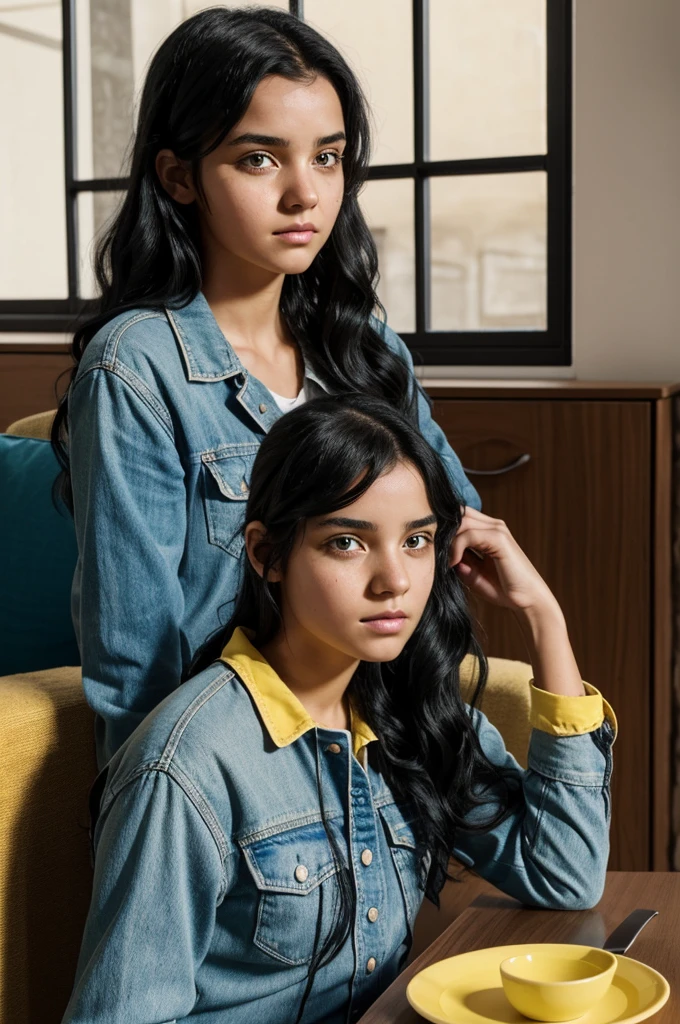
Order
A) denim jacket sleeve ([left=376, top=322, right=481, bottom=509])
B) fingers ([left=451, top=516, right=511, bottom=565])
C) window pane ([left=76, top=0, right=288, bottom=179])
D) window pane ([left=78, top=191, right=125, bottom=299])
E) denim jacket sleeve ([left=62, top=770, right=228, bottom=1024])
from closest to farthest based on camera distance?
denim jacket sleeve ([left=62, top=770, right=228, bottom=1024])
fingers ([left=451, top=516, right=511, bottom=565])
denim jacket sleeve ([left=376, top=322, right=481, bottom=509])
window pane ([left=76, top=0, right=288, bottom=179])
window pane ([left=78, top=191, right=125, bottom=299])

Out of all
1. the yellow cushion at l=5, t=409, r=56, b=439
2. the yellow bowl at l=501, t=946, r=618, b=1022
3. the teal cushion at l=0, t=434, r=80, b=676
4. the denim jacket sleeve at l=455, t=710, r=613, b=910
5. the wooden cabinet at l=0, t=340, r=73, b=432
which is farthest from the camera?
the wooden cabinet at l=0, t=340, r=73, b=432

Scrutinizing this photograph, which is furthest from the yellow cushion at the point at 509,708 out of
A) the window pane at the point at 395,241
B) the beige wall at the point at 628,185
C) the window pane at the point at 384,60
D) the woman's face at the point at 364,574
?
the window pane at the point at 384,60

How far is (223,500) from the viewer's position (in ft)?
5.25

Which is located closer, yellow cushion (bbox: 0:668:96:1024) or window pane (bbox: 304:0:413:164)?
yellow cushion (bbox: 0:668:96:1024)

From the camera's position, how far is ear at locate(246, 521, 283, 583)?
1273 mm

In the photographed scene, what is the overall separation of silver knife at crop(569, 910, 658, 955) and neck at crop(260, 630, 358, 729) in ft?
1.06

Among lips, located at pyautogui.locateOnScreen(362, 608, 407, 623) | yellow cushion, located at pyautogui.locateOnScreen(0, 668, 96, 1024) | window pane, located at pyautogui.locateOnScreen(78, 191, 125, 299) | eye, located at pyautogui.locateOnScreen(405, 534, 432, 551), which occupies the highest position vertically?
window pane, located at pyautogui.locateOnScreen(78, 191, 125, 299)

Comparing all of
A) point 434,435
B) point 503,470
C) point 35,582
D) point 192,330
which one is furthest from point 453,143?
point 192,330

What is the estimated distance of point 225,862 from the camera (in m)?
1.20

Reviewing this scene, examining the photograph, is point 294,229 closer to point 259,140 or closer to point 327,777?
point 259,140

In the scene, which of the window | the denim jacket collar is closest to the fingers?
the denim jacket collar

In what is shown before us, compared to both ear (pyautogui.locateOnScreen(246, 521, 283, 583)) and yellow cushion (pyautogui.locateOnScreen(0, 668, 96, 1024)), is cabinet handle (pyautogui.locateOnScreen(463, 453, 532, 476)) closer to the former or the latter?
yellow cushion (pyautogui.locateOnScreen(0, 668, 96, 1024))

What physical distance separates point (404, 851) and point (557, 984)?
411 mm

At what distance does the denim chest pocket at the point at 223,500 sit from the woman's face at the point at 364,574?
1.22 feet
